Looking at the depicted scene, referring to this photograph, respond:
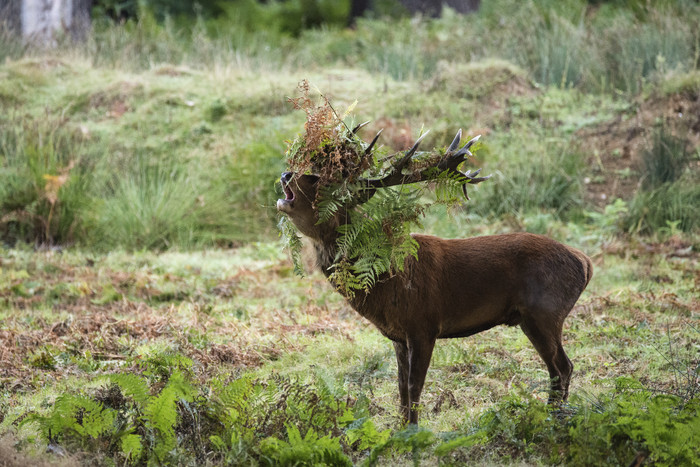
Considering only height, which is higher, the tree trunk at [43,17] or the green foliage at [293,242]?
the green foliage at [293,242]

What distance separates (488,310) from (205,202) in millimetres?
6743

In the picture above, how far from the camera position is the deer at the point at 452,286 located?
4.38 m

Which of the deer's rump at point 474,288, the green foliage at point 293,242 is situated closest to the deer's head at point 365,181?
the green foliage at point 293,242

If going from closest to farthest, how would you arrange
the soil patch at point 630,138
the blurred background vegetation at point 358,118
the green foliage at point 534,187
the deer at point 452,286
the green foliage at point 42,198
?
the deer at point 452,286 → the green foliage at point 42,198 → the blurred background vegetation at point 358,118 → the green foliage at point 534,187 → the soil patch at point 630,138

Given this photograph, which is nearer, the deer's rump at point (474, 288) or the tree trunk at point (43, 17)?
the deer's rump at point (474, 288)

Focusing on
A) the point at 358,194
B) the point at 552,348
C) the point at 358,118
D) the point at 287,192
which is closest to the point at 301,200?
the point at 287,192

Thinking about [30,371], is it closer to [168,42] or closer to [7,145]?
[7,145]

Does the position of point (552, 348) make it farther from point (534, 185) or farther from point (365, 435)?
point (534, 185)

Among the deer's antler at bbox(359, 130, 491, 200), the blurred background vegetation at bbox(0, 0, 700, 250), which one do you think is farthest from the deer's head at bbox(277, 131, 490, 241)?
the blurred background vegetation at bbox(0, 0, 700, 250)

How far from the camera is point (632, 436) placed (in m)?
3.61

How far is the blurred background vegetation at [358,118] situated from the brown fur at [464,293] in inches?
204

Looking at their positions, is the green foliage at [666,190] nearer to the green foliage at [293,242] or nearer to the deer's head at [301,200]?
the green foliage at [293,242]

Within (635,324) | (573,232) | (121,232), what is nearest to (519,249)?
(635,324)

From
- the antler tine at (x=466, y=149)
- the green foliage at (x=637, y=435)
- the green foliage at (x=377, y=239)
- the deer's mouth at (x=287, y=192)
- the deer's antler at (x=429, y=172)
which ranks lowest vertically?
the green foliage at (x=637, y=435)
